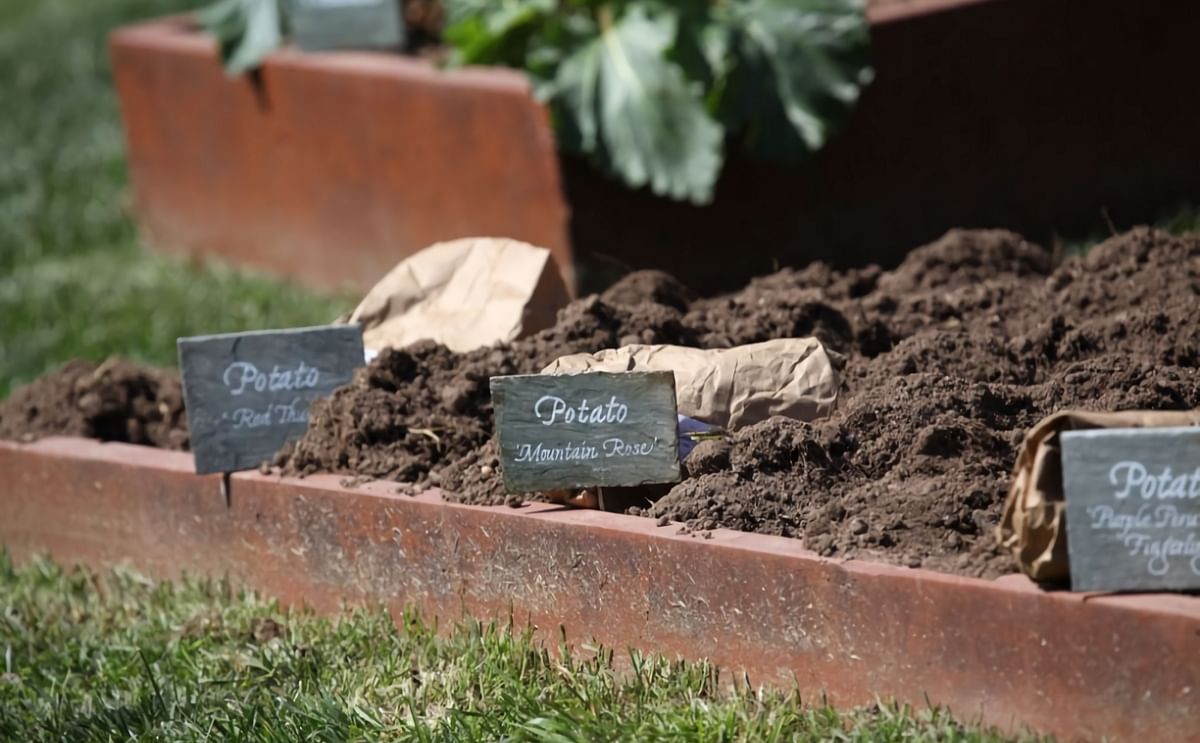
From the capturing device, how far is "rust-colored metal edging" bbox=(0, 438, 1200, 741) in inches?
105

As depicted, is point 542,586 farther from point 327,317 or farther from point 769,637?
point 327,317

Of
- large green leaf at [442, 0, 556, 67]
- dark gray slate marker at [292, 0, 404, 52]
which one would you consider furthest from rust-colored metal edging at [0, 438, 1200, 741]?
dark gray slate marker at [292, 0, 404, 52]

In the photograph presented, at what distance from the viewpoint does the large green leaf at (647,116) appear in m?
5.36

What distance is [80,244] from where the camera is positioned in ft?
25.1

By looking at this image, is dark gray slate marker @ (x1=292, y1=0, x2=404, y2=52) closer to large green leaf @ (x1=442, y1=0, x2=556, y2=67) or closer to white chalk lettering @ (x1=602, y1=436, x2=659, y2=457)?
large green leaf @ (x1=442, y1=0, x2=556, y2=67)

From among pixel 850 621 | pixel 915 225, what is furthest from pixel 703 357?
pixel 915 225

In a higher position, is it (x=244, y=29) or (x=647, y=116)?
(x=244, y=29)

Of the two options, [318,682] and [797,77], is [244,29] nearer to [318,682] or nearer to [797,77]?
[797,77]

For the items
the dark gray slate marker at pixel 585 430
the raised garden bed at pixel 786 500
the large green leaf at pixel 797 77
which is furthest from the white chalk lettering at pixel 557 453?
the large green leaf at pixel 797 77

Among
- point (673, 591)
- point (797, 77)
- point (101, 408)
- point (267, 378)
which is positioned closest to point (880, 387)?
point (673, 591)

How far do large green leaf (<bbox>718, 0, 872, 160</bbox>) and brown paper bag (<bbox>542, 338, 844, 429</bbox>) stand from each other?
2080 millimetres

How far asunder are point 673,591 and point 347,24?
3.97 meters

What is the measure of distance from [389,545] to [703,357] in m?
0.74

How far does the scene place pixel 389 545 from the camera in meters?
3.53
